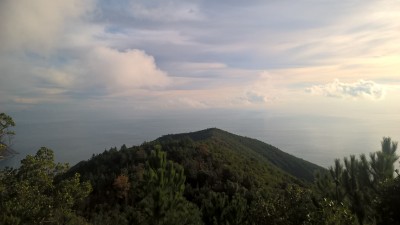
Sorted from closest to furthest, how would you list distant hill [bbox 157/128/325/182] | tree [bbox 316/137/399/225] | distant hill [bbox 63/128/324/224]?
tree [bbox 316/137/399/225], distant hill [bbox 63/128/324/224], distant hill [bbox 157/128/325/182]

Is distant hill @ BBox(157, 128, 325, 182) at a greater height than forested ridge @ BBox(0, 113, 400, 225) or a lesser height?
lesser

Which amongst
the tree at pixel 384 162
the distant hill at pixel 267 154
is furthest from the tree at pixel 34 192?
the distant hill at pixel 267 154

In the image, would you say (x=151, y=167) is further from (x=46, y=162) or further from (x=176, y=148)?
(x=176, y=148)

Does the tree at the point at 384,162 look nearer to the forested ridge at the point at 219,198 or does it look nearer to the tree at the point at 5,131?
the forested ridge at the point at 219,198

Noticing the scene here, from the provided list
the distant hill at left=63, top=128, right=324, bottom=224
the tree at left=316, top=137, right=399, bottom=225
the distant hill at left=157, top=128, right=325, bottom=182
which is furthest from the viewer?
the distant hill at left=157, top=128, right=325, bottom=182

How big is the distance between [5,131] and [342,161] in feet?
53.7

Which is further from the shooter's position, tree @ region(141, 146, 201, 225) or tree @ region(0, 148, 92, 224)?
tree @ region(141, 146, 201, 225)

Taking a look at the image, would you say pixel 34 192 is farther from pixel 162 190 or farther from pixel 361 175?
pixel 361 175

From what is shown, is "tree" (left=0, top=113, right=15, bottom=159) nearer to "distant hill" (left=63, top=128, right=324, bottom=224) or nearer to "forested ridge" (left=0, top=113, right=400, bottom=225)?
"forested ridge" (left=0, top=113, right=400, bottom=225)

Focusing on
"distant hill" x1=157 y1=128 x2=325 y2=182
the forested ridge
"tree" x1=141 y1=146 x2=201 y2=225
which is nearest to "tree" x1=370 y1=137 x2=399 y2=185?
the forested ridge

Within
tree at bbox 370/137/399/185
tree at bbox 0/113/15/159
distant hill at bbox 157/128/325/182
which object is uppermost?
tree at bbox 0/113/15/159

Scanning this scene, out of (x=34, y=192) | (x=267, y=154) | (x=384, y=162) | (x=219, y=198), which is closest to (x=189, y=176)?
(x=219, y=198)

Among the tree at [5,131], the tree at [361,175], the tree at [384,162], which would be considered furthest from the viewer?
the tree at [384,162]

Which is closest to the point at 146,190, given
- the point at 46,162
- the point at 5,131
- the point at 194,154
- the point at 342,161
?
the point at 46,162
